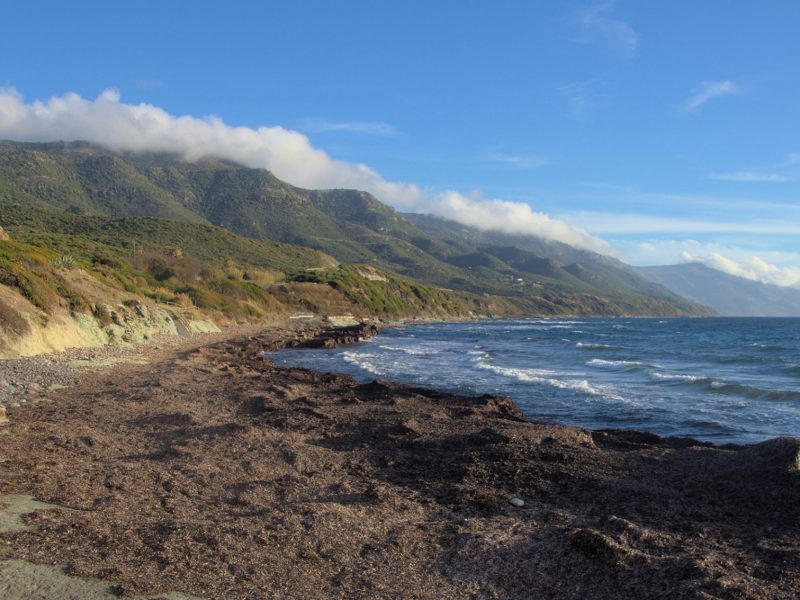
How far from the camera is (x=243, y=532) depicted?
7215 millimetres

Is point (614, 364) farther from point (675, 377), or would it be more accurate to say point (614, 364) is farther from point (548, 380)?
point (548, 380)

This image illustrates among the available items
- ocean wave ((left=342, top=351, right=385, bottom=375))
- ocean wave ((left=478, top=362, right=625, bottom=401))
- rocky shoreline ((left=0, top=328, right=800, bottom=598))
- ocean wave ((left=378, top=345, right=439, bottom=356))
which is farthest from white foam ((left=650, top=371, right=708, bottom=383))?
ocean wave ((left=378, top=345, right=439, bottom=356))

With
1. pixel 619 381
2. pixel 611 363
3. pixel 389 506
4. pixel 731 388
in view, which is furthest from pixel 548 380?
pixel 389 506

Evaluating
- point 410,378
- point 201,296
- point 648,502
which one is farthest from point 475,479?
point 201,296

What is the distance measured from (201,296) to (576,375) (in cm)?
4161

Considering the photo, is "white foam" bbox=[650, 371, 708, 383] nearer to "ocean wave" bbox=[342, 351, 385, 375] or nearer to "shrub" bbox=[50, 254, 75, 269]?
"ocean wave" bbox=[342, 351, 385, 375]

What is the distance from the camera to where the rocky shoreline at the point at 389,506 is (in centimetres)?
623

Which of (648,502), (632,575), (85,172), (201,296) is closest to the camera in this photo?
(632,575)

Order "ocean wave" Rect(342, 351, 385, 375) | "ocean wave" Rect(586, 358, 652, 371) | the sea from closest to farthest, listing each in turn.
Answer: the sea → "ocean wave" Rect(342, 351, 385, 375) → "ocean wave" Rect(586, 358, 652, 371)

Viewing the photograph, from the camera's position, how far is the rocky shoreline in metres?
6.23

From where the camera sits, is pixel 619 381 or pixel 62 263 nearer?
pixel 619 381

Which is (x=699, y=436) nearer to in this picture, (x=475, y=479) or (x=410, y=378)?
(x=475, y=479)

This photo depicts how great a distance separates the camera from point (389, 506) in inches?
340

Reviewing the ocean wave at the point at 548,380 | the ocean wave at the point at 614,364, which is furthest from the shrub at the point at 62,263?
the ocean wave at the point at 614,364
